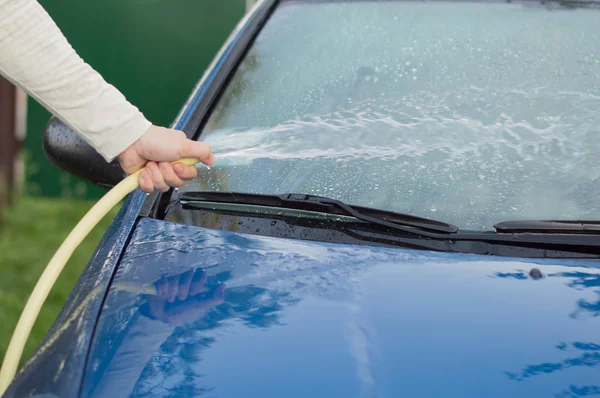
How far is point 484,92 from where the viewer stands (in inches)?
90.9

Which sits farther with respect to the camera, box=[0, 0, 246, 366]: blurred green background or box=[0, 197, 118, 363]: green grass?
box=[0, 0, 246, 366]: blurred green background

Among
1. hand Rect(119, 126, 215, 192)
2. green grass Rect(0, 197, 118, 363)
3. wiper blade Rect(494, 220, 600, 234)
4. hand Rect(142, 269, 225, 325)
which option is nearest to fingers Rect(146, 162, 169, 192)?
hand Rect(119, 126, 215, 192)

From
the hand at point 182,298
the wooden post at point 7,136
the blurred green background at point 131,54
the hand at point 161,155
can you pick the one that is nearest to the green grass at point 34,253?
the blurred green background at point 131,54

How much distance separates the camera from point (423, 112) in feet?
7.42

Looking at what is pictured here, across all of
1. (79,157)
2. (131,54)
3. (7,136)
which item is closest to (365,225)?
(79,157)

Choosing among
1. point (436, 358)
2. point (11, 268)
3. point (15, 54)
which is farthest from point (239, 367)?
point (11, 268)

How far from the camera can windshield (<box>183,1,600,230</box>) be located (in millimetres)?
2049

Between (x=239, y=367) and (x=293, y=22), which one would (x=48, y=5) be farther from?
(x=239, y=367)

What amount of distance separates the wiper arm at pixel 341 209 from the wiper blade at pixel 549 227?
0.11 m

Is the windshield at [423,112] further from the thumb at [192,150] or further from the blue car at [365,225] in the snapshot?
the thumb at [192,150]

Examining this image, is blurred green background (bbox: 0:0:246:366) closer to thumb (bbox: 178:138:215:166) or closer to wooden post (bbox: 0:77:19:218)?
wooden post (bbox: 0:77:19:218)

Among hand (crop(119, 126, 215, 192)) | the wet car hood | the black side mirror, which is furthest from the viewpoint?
the black side mirror

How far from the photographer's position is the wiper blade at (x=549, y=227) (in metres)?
1.90

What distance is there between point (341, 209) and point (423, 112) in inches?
16.7
